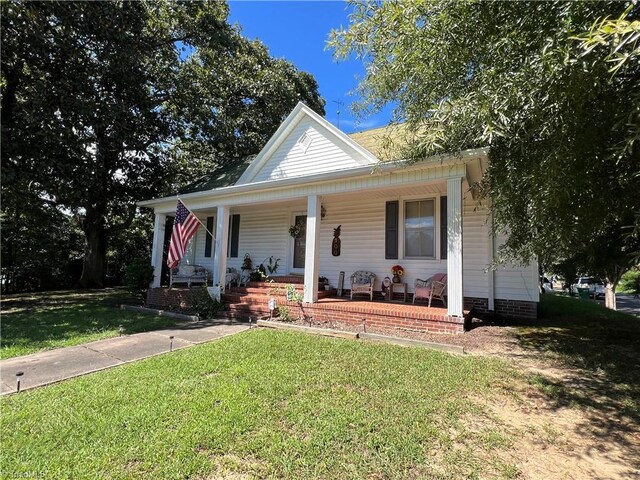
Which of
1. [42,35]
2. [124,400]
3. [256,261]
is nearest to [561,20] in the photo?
[124,400]

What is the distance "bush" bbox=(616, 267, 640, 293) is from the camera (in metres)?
31.5

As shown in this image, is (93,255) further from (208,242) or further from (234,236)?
(234,236)

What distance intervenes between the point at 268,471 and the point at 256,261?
9.82 metres

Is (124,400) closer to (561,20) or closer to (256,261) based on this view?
(561,20)

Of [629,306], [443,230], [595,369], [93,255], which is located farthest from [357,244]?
[629,306]

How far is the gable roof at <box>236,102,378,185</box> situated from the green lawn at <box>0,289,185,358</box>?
5.34 metres

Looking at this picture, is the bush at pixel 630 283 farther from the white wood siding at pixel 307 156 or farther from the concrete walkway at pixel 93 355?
the concrete walkway at pixel 93 355

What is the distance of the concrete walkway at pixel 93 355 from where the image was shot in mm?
4594

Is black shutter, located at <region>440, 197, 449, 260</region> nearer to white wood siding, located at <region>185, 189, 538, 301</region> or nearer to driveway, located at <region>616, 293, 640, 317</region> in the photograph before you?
white wood siding, located at <region>185, 189, 538, 301</region>

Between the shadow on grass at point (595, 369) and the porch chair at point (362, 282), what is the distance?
3502mm

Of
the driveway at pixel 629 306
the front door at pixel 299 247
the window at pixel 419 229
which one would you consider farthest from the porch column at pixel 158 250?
the driveway at pixel 629 306

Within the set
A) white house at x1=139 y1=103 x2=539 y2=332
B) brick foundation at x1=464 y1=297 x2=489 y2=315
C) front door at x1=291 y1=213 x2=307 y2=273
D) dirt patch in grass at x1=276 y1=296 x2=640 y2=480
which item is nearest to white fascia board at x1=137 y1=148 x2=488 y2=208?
white house at x1=139 y1=103 x2=539 y2=332

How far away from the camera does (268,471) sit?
252 cm

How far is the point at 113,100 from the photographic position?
39.9ft
